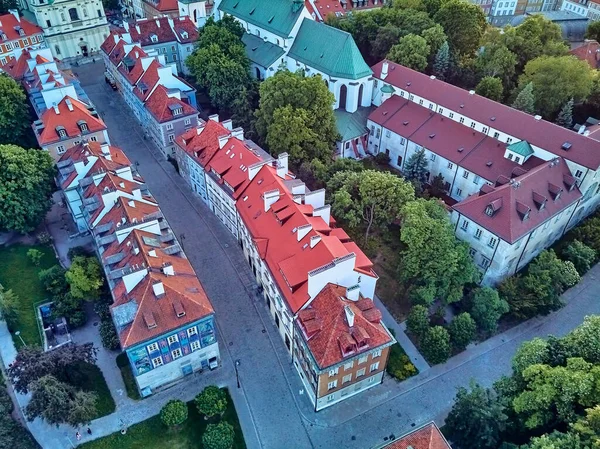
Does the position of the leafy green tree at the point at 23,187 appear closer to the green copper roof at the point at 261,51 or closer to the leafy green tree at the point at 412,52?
the green copper roof at the point at 261,51

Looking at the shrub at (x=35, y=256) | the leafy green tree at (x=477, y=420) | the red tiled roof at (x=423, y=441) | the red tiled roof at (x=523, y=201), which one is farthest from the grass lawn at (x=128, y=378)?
the red tiled roof at (x=523, y=201)

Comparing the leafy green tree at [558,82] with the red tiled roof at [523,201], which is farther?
the leafy green tree at [558,82]

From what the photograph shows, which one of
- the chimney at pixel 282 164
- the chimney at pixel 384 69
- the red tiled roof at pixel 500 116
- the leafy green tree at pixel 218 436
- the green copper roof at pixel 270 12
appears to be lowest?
the leafy green tree at pixel 218 436

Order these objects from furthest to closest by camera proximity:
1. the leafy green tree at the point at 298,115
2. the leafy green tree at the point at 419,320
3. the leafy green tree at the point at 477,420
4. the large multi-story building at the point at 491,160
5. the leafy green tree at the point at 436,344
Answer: the leafy green tree at the point at 298,115, the large multi-story building at the point at 491,160, the leafy green tree at the point at 419,320, the leafy green tree at the point at 436,344, the leafy green tree at the point at 477,420

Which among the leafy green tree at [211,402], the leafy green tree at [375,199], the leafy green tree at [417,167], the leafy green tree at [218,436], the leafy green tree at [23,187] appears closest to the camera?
the leafy green tree at [218,436]

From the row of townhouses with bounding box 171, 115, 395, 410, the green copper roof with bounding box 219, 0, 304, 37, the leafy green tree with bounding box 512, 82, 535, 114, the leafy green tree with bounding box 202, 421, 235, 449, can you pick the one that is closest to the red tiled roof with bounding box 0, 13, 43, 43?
the green copper roof with bounding box 219, 0, 304, 37

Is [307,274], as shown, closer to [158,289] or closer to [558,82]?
[158,289]

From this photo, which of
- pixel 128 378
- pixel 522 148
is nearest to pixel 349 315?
pixel 128 378
